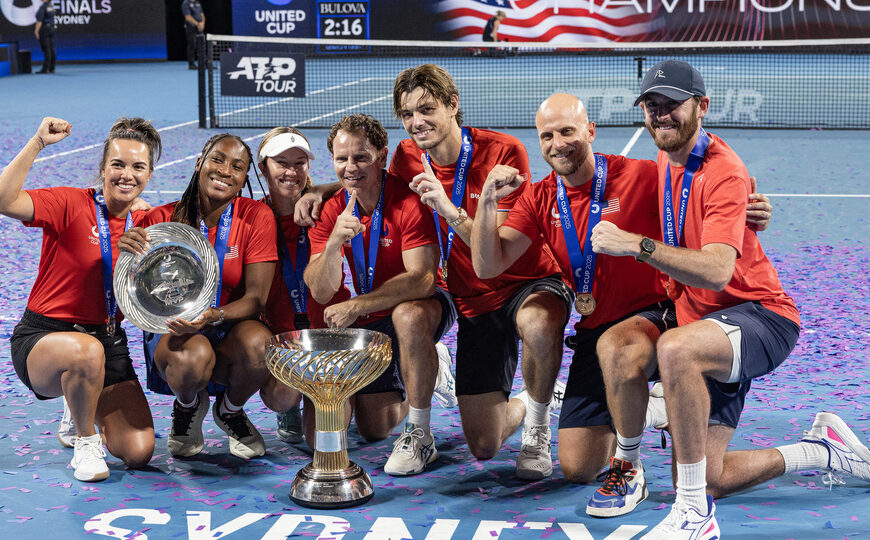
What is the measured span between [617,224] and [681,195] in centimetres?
37

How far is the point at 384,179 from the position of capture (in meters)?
4.95

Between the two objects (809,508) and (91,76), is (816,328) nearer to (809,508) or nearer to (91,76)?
(809,508)

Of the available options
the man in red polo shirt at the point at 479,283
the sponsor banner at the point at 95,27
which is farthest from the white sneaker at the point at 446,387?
the sponsor banner at the point at 95,27

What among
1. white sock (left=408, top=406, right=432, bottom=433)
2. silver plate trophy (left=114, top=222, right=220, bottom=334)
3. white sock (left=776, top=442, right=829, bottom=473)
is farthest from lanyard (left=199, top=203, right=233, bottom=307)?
white sock (left=776, top=442, right=829, bottom=473)

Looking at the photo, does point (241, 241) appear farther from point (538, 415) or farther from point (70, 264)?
point (538, 415)

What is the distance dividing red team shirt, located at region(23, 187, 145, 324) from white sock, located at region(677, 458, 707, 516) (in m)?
2.62

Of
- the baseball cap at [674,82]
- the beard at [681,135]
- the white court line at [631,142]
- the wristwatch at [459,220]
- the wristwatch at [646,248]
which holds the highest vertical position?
the baseball cap at [674,82]

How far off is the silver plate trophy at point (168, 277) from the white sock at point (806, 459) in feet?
8.46

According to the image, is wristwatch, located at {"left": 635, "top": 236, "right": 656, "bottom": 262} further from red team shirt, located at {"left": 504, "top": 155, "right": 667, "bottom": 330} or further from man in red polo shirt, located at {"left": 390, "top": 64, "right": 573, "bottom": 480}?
man in red polo shirt, located at {"left": 390, "top": 64, "right": 573, "bottom": 480}

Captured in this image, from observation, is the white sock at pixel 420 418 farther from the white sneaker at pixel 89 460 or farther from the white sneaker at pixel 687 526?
the white sneaker at pixel 89 460

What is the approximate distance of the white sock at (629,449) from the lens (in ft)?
13.9

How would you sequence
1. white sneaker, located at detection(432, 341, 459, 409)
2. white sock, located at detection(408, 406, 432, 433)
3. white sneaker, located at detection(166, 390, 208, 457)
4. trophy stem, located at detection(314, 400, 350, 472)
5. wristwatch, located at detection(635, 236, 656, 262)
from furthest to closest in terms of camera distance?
white sneaker, located at detection(432, 341, 459, 409)
white sneaker, located at detection(166, 390, 208, 457)
white sock, located at detection(408, 406, 432, 433)
trophy stem, located at detection(314, 400, 350, 472)
wristwatch, located at detection(635, 236, 656, 262)

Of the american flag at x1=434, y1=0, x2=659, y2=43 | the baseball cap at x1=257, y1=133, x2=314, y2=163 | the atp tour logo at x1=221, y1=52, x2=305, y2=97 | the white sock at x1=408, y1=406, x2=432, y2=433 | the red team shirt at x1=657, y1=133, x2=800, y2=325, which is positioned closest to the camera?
the red team shirt at x1=657, y1=133, x2=800, y2=325

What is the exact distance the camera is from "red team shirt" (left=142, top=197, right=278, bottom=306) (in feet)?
15.8
